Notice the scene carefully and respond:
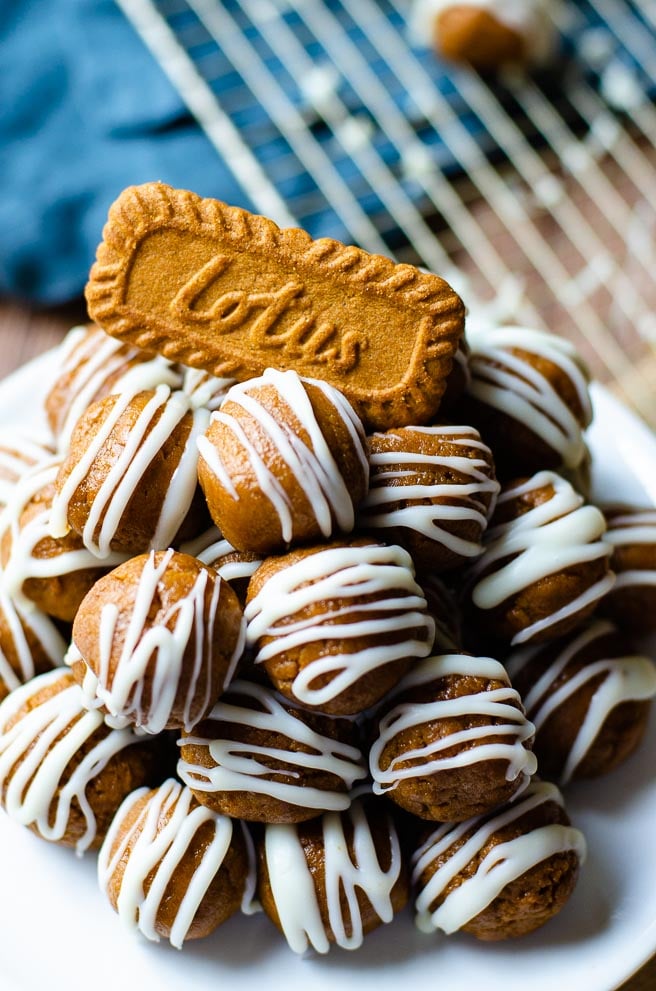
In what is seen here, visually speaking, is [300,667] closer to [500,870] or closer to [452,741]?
[452,741]

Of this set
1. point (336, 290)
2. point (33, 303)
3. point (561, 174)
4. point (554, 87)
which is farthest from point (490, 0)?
point (336, 290)

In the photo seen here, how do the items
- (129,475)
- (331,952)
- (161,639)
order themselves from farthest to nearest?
(331,952), (129,475), (161,639)

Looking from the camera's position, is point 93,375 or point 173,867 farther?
point 93,375

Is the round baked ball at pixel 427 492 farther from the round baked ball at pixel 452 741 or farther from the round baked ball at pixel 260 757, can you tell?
the round baked ball at pixel 260 757

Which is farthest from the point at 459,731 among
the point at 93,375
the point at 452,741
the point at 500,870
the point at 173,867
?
the point at 93,375

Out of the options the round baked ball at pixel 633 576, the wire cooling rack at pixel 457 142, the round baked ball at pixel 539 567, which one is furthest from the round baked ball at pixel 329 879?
the wire cooling rack at pixel 457 142

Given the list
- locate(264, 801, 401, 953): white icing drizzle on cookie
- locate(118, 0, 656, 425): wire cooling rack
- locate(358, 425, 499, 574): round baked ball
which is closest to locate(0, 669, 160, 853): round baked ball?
locate(264, 801, 401, 953): white icing drizzle on cookie
